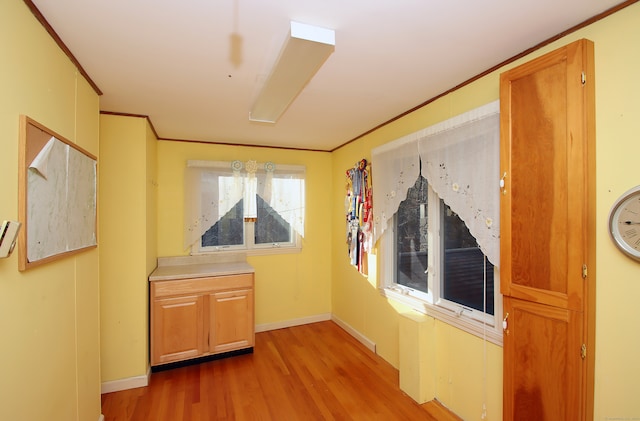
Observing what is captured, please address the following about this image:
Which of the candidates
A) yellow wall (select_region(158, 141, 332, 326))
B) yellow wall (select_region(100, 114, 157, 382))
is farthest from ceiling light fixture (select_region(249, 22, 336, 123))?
yellow wall (select_region(158, 141, 332, 326))

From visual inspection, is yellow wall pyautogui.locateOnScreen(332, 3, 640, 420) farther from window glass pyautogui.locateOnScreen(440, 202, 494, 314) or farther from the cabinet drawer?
the cabinet drawer

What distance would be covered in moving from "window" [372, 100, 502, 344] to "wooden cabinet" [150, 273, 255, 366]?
148 cm

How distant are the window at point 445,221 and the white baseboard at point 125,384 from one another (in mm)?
2329

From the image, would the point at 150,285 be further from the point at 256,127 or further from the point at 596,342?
the point at 596,342

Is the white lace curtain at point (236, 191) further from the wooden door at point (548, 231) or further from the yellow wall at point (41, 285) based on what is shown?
the wooden door at point (548, 231)

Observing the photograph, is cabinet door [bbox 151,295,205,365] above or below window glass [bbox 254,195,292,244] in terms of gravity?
below

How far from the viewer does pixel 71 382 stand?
5.38 feet

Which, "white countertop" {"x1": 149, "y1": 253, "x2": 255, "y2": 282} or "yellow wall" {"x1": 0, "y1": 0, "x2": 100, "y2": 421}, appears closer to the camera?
"yellow wall" {"x1": 0, "y1": 0, "x2": 100, "y2": 421}

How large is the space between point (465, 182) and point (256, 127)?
2.02 m

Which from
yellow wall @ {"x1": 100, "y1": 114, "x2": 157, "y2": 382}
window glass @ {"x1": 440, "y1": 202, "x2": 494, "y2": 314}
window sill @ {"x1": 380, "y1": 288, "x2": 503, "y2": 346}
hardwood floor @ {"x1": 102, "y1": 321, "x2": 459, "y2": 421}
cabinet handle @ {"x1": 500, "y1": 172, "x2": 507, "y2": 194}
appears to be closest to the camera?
cabinet handle @ {"x1": 500, "y1": 172, "x2": 507, "y2": 194}

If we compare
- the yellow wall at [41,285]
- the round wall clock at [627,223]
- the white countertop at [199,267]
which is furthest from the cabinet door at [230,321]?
the round wall clock at [627,223]

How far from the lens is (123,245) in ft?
8.25

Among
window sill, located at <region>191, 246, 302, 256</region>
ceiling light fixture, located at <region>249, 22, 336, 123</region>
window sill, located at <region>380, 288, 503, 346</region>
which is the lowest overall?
window sill, located at <region>380, 288, 503, 346</region>

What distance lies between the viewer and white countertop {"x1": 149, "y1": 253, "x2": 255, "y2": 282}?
9.55 feet
